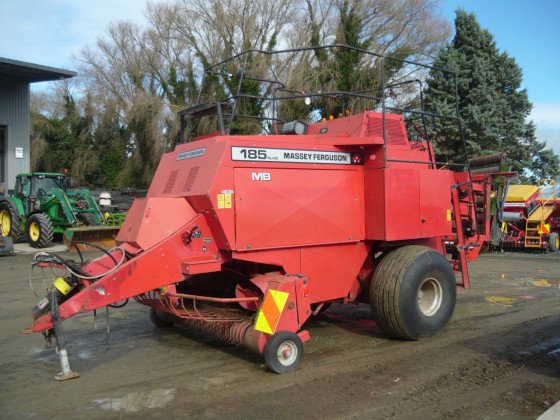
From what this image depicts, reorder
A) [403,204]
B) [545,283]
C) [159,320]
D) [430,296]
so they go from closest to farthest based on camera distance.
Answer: [403,204] → [430,296] → [159,320] → [545,283]

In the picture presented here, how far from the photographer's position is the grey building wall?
69.8 ft

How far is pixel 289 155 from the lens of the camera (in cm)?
557

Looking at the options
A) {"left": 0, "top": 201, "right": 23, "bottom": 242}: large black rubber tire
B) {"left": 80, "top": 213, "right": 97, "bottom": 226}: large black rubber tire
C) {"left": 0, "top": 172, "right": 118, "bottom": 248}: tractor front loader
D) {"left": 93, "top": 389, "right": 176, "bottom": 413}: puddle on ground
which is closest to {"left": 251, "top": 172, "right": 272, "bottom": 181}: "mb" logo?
{"left": 93, "top": 389, "right": 176, "bottom": 413}: puddle on ground

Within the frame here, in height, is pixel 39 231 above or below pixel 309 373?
above

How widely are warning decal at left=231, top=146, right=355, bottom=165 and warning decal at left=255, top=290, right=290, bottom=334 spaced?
4.50 feet

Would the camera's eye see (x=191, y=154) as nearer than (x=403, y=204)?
Yes

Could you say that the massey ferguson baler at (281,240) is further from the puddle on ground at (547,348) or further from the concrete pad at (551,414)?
the concrete pad at (551,414)

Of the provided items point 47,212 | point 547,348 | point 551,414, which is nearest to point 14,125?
point 47,212

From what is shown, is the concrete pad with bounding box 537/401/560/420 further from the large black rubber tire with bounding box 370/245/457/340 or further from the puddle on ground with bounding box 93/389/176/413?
the puddle on ground with bounding box 93/389/176/413

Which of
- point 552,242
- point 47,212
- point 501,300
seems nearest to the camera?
point 501,300

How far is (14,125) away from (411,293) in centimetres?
2037

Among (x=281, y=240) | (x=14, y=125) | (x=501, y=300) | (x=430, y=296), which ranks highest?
(x=14, y=125)

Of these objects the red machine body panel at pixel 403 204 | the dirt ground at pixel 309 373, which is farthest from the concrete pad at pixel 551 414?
the red machine body panel at pixel 403 204

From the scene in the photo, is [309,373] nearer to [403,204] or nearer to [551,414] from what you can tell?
[551,414]
